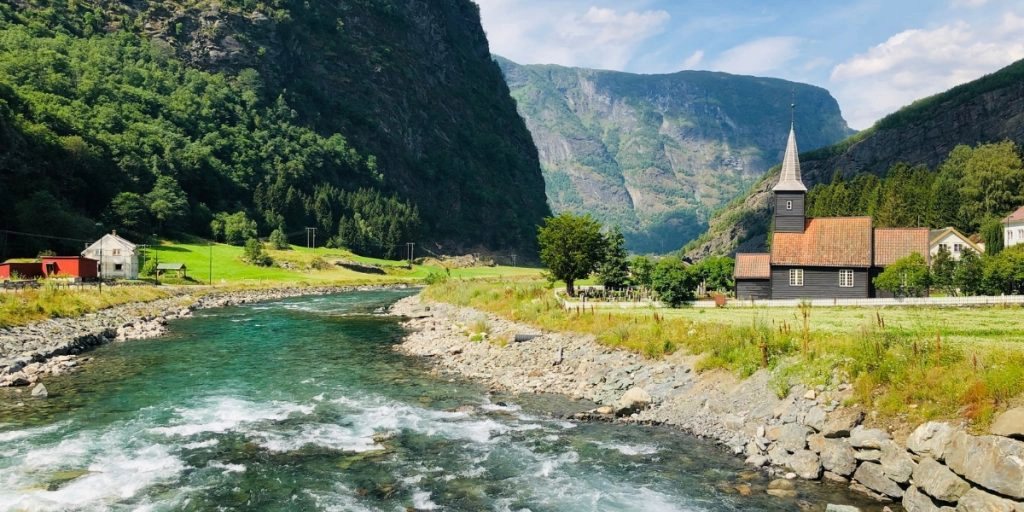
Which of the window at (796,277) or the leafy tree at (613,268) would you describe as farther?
the leafy tree at (613,268)

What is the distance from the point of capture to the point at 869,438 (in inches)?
706

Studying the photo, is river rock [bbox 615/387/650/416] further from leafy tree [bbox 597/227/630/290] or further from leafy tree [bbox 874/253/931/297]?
leafy tree [bbox 597/227/630/290]

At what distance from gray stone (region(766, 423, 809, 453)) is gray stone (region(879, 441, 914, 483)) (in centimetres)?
250

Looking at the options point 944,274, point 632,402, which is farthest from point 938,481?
point 944,274

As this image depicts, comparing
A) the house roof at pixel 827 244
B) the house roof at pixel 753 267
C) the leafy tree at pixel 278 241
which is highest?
the leafy tree at pixel 278 241

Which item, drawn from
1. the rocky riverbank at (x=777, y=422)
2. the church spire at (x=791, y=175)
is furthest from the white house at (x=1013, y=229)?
the rocky riverbank at (x=777, y=422)

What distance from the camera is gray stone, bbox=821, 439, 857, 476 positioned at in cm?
1800

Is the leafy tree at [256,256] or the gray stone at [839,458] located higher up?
the leafy tree at [256,256]

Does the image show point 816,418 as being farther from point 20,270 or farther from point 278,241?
point 278,241

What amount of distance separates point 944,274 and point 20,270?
3816 inches

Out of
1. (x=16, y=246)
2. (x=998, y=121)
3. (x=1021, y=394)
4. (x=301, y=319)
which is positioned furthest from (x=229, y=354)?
(x=998, y=121)

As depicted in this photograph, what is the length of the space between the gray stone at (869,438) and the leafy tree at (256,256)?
118 m

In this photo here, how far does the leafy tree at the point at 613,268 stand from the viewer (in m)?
65.6

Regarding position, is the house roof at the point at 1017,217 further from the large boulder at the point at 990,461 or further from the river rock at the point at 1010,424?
the large boulder at the point at 990,461
